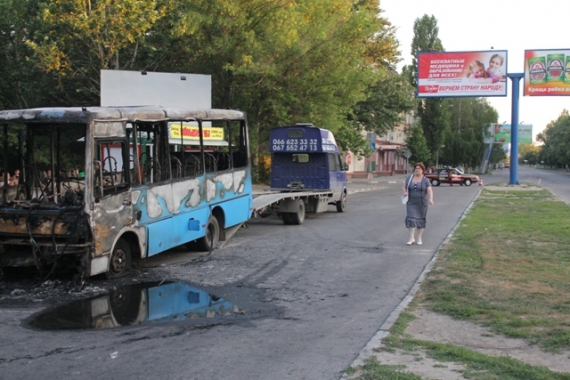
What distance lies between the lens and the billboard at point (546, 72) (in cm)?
3800

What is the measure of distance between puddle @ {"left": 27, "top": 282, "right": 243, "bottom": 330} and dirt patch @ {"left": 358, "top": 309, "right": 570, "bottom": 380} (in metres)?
2.32

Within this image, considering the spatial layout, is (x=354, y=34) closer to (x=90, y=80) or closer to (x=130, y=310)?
(x=90, y=80)

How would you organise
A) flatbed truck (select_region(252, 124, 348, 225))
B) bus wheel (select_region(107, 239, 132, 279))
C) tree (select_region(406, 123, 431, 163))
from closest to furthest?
bus wheel (select_region(107, 239, 132, 279))
flatbed truck (select_region(252, 124, 348, 225))
tree (select_region(406, 123, 431, 163))

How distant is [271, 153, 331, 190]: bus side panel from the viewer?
67.8 ft

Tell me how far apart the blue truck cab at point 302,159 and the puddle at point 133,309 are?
11.2 m

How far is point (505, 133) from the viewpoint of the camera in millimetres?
92938

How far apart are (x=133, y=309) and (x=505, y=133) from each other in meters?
91.2

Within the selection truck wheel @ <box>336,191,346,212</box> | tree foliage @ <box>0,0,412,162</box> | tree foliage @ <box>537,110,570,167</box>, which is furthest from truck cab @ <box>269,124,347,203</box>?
tree foliage @ <box>537,110,570,167</box>

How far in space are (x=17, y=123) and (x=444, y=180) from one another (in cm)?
4179

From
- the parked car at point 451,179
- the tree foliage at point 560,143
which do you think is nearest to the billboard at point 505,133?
the tree foliage at point 560,143

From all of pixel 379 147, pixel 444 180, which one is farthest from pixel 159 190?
pixel 379 147

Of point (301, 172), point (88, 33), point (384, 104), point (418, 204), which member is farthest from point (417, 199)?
point (384, 104)

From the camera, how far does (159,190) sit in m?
11.2

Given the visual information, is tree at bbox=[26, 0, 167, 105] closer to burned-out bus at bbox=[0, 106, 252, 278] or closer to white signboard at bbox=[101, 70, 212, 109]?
white signboard at bbox=[101, 70, 212, 109]
